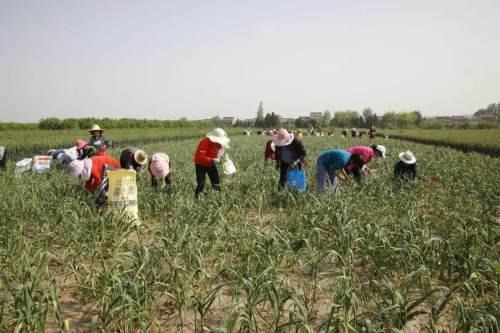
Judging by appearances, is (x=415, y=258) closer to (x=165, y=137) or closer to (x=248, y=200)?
(x=248, y=200)

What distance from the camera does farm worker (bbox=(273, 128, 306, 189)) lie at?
6.46m

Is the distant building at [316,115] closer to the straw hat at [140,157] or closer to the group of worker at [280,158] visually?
the group of worker at [280,158]

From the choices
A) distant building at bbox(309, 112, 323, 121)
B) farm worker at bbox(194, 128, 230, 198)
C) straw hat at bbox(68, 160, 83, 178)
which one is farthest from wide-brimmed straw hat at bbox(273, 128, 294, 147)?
distant building at bbox(309, 112, 323, 121)

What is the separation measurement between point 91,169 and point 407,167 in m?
6.32

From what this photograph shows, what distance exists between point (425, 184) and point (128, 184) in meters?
5.95

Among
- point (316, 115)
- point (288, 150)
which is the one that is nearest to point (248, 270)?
point (288, 150)

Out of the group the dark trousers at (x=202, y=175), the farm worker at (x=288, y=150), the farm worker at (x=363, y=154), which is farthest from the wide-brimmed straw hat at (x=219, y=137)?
the farm worker at (x=363, y=154)

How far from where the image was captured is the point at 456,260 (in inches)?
136

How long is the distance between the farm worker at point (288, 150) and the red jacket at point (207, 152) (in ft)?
3.76

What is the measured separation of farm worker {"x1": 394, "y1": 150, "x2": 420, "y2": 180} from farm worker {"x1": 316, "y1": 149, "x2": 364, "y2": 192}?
5.09ft

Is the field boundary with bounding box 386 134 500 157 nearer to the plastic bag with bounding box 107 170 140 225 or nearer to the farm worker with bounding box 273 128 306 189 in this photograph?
the farm worker with bounding box 273 128 306 189

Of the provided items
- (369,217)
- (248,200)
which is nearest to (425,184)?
(369,217)

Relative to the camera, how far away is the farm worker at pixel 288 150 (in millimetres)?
6457

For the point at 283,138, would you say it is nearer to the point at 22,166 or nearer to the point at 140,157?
the point at 140,157
